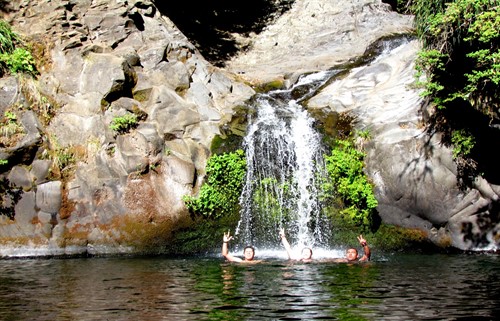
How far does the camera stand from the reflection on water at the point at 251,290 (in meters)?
6.35

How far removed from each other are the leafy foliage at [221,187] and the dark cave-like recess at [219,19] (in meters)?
8.86

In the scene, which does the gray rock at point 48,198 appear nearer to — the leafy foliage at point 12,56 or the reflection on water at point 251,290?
the reflection on water at point 251,290

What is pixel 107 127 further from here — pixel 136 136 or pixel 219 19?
pixel 219 19

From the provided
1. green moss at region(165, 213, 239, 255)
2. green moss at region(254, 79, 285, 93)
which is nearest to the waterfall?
green moss at region(165, 213, 239, 255)

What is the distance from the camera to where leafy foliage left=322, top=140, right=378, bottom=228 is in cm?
1416

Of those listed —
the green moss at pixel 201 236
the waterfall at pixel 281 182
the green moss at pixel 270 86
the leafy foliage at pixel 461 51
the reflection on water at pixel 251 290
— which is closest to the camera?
the reflection on water at pixel 251 290

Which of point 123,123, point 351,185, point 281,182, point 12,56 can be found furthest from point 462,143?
point 12,56

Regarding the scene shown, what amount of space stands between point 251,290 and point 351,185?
6881 mm

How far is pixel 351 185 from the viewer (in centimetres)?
1425

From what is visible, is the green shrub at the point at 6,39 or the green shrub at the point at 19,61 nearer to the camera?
the green shrub at the point at 19,61

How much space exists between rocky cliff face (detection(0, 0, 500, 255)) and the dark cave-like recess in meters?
5.57

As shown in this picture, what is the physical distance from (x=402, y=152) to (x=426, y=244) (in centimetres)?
246

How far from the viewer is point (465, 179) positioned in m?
13.8

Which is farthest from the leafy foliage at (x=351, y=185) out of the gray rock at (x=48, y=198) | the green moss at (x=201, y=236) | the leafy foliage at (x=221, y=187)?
the gray rock at (x=48, y=198)
